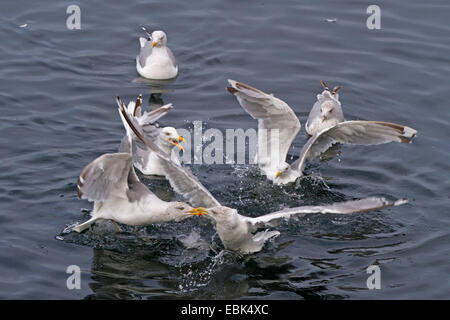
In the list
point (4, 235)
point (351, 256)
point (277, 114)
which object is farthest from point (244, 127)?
point (4, 235)

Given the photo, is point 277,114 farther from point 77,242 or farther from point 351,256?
point 77,242

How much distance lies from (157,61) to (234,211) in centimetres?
585

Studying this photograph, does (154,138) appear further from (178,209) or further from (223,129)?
(178,209)

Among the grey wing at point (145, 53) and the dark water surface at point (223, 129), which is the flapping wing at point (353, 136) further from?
the grey wing at point (145, 53)

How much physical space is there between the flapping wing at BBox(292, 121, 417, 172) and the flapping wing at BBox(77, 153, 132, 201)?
10.5 ft

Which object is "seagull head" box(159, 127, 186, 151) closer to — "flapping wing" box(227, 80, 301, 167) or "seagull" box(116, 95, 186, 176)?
"seagull" box(116, 95, 186, 176)

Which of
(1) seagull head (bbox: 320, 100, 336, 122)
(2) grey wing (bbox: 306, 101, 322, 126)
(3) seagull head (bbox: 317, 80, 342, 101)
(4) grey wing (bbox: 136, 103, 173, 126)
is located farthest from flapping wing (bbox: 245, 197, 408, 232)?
(3) seagull head (bbox: 317, 80, 342, 101)

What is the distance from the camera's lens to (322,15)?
17.2 metres

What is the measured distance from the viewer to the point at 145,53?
48.4 feet

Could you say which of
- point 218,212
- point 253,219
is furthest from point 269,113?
point 218,212

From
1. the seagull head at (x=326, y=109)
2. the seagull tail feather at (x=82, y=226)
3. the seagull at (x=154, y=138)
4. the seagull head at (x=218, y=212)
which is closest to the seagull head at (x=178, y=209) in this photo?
the seagull head at (x=218, y=212)

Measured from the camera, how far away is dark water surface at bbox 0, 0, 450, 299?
956cm

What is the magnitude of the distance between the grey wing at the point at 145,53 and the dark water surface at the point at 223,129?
40 centimetres

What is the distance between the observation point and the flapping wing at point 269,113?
11.5 metres
